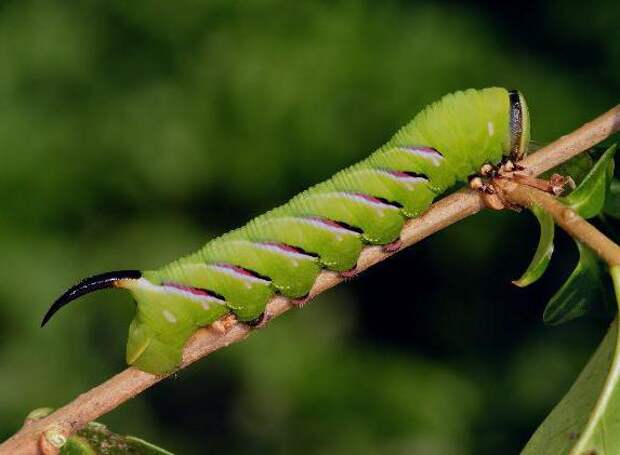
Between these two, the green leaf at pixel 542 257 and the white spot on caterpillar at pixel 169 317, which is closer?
the green leaf at pixel 542 257

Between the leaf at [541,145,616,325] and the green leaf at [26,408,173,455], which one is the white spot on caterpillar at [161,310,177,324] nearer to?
the green leaf at [26,408,173,455]

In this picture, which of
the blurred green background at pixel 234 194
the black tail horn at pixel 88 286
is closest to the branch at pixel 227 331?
the black tail horn at pixel 88 286

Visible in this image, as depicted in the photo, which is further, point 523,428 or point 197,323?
point 523,428

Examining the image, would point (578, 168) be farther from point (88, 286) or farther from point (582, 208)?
point (88, 286)

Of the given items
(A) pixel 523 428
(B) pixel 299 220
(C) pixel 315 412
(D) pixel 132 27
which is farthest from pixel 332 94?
(B) pixel 299 220

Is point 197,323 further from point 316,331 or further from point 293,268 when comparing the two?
point 316,331

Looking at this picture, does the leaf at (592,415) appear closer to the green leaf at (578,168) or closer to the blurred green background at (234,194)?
the green leaf at (578,168)

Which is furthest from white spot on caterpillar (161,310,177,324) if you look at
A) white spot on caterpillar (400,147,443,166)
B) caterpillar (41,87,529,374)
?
white spot on caterpillar (400,147,443,166)
